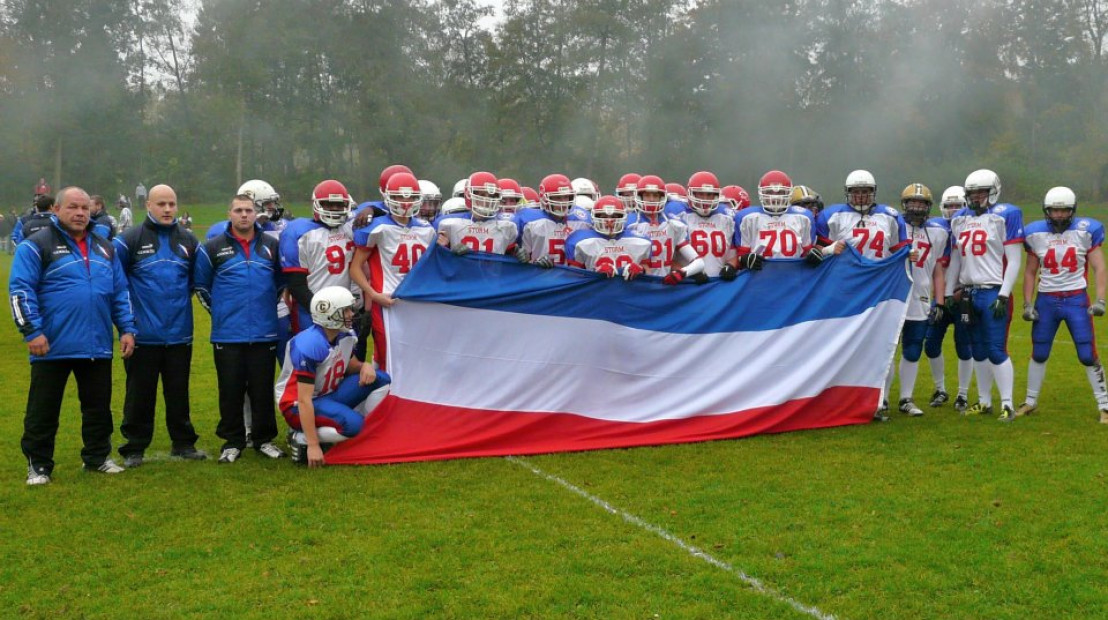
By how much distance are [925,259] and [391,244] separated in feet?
15.6

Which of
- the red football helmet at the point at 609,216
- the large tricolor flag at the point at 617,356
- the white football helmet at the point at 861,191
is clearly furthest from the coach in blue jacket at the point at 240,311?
the white football helmet at the point at 861,191

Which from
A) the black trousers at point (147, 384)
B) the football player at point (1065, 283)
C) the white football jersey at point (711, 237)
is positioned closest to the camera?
the black trousers at point (147, 384)

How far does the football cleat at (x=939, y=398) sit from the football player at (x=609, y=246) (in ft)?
11.2

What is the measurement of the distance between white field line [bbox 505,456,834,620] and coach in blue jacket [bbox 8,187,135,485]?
2.89m

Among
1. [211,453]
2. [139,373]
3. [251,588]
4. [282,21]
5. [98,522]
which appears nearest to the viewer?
[251,588]

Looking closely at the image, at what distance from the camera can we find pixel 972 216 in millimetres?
8734

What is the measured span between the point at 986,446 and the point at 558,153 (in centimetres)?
3491

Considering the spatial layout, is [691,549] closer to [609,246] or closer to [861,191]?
[609,246]

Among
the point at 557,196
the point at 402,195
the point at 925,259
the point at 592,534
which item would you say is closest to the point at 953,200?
the point at 925,259

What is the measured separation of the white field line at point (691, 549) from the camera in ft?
14.3

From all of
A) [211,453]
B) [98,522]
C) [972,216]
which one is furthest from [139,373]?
[972,216]

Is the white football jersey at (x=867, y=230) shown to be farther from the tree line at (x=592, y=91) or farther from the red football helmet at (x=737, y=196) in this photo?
Result: the tree line at (x=592, y=91)

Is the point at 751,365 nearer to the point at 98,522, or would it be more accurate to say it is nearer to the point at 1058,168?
the point at 98,522

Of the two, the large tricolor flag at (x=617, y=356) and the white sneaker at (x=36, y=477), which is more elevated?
the large tricolor flag at (x=617, y=356)
